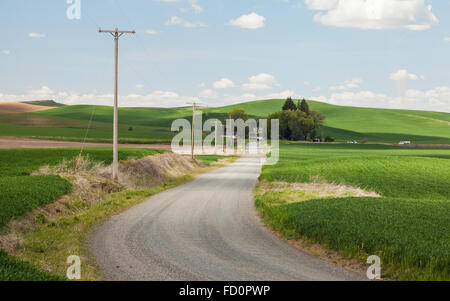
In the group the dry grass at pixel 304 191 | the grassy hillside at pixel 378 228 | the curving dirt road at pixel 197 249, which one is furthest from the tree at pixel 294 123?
the curving dirt road at pixel 197 249

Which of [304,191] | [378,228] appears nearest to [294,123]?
[304,191]

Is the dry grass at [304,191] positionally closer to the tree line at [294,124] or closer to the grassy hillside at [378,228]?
the grassy hillside at [378,228]

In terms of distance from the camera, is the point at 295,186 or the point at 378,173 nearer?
the point at 295,186

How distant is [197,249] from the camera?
12172 mm

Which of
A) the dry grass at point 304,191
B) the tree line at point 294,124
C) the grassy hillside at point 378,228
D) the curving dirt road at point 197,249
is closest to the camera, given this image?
the curving dirt road at point 197,249

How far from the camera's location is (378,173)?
3828 cm

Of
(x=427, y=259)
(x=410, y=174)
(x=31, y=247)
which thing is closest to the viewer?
(x=427, y=259)

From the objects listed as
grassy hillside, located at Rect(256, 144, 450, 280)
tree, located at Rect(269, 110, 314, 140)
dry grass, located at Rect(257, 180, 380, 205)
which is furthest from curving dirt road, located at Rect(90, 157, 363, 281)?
tree, located at Rect(269, 110, 314, 140)

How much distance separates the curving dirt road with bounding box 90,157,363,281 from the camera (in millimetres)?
9930

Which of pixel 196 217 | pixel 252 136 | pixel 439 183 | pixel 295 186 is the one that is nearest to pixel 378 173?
pixel 439 183

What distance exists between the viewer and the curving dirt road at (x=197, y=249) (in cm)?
993
